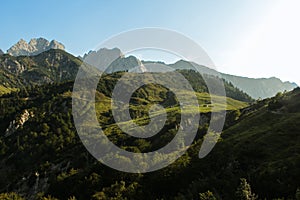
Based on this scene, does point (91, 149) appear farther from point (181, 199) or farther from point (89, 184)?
point (181, 199)

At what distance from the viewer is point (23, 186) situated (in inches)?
5758

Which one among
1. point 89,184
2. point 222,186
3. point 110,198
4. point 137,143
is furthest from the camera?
point 137,143

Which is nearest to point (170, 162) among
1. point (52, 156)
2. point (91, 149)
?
point (91, 149)

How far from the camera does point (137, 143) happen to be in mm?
144500

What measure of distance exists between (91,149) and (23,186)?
39944 millimetres

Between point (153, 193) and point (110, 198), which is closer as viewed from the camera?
point (110, 198)

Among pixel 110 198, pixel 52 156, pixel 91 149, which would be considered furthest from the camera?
pixel 52 156

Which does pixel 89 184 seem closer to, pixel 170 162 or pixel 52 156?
pixel 170 162

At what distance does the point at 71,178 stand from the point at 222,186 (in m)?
51.0

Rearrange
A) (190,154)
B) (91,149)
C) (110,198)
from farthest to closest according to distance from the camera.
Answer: (91,149) → (190,154) → (110,198)

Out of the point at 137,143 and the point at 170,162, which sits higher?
the point at 137,143

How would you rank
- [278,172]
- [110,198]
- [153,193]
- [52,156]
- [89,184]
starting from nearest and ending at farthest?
1. [278,172]
2. [110,198]
3. [153,193]
4. [89,184]
5. [52,156]

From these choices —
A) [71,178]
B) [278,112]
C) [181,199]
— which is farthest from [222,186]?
[278,112]

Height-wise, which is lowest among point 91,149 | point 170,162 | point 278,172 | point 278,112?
point 278,172
